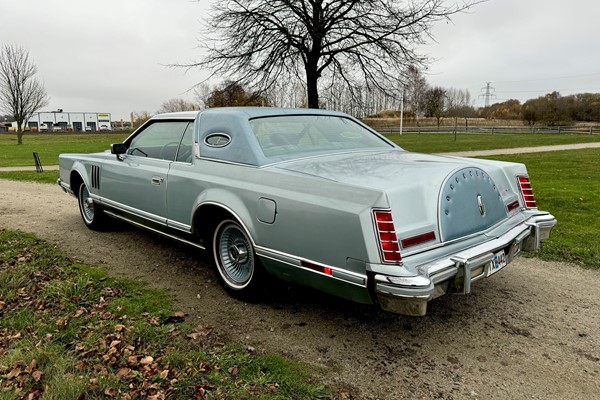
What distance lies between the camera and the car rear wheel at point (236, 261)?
11.5 feet

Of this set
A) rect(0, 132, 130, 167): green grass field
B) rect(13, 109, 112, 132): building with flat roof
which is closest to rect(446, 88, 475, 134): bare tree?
rect(0, 132, 130, 167): green grass field

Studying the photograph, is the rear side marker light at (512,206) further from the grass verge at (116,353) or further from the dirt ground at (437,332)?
the grass verge at (116,353)

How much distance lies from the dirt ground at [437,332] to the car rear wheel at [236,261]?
0.15m

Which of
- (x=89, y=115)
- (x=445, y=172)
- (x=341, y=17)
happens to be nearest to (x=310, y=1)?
(x=341, y=17)

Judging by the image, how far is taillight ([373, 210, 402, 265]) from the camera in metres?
2.51

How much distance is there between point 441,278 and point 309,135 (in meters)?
1.87

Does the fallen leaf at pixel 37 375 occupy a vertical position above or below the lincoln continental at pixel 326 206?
below

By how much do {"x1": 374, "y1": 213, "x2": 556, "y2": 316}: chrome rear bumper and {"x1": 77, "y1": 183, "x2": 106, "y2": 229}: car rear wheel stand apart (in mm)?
4533

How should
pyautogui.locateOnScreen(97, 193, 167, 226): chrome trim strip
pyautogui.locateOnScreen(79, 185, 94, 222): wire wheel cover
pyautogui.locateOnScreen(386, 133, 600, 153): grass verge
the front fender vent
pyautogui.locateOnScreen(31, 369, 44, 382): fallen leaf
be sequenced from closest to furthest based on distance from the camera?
pyautogui.locateOnScreen(31, 369, 44, 382): fallen leaf < pyautogui.locateOnScreen(97, 193, 167, 226): chrome trim strip < the front fender vent < pyautogui.locateOnScreen(79, 185, 94, 222): wire wheel cover < pyautogui.locateOnScreen(386, 133, 600, 153): grass verge

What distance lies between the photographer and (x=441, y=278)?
2.58 m

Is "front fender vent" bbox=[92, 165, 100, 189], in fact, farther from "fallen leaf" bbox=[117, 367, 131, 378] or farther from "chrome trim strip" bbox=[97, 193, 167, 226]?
"fallen leaf" bbox=[117, 367, 131, 378]

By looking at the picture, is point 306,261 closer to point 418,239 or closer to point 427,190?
point 418,239

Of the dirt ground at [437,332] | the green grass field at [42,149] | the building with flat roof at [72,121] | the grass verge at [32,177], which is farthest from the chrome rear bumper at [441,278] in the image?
the building with flat roof at [72,121]

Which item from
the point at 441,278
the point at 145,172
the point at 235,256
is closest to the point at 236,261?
the point at 235,256
